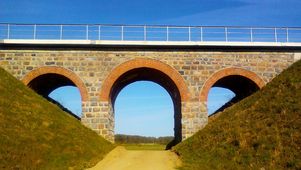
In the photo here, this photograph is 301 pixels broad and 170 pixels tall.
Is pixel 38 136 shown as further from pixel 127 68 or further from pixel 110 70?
pixel 127 68

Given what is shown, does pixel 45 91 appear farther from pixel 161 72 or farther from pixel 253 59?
pixel 253 59

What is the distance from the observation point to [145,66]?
71.8ft

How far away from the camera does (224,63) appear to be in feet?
73.8

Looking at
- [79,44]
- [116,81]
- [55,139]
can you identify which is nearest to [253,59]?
[116,81]

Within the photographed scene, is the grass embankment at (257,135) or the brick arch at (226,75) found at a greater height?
the brick arch at (226,75)

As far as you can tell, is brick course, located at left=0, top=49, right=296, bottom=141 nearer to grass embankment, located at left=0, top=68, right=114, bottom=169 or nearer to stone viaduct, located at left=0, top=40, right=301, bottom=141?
stone viaduct, located at left=0, top=40, right=301, bottom=141

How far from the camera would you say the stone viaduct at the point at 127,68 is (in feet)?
70.7

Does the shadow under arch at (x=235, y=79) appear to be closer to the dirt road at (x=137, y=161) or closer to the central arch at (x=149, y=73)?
the central arch at (x=149, y=73)

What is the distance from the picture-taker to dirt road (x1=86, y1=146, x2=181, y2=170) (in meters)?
14.8

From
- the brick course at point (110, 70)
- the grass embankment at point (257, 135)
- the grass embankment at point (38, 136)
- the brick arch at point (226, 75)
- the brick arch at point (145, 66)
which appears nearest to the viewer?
the grass embankment at point (257, 135)

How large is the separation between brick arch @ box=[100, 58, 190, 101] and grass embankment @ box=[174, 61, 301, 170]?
2667 millimetres

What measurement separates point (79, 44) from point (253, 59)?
34.4 ft

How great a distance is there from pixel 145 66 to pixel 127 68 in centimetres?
106

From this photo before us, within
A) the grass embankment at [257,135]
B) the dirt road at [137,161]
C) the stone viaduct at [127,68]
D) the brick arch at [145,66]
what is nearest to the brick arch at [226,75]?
the stone viaduct at [127,68]
